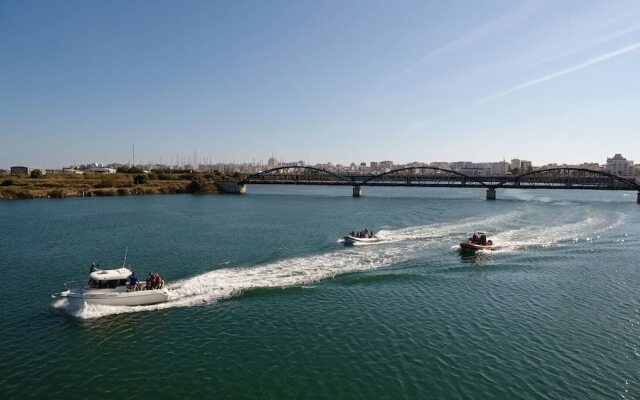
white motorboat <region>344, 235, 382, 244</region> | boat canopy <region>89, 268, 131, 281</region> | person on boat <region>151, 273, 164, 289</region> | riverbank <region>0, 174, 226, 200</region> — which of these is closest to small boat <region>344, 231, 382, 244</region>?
white motorboat <region>344, 235, 382, 244</region>

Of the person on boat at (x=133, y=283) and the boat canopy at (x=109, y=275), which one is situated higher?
the boat canopy at (x=109, y=275)

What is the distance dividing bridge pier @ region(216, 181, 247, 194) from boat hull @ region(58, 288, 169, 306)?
13234cm

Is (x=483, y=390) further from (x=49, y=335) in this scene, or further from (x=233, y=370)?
(x=49, y=335)

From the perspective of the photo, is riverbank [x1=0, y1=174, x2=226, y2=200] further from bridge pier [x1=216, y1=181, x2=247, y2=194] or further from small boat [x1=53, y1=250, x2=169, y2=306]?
small boat [x1=53, y1=250, x2=169, y2=306]

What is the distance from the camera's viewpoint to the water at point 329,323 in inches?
779

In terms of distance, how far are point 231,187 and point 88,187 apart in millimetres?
47381

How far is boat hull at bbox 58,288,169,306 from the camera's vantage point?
27516 mm

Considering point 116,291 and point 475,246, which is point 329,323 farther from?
point 475,246

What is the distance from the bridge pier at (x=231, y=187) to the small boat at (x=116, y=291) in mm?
131845

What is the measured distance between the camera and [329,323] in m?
26.7

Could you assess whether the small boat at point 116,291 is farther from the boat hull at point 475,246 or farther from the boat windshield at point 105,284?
the boat hull at point 475,246

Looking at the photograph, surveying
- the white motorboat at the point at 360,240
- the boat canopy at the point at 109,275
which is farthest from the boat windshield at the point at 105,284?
the white motorboat at the point at 360,240

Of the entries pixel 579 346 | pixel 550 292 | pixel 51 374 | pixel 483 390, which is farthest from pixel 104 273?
pixel 550 292

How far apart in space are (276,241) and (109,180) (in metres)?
118
